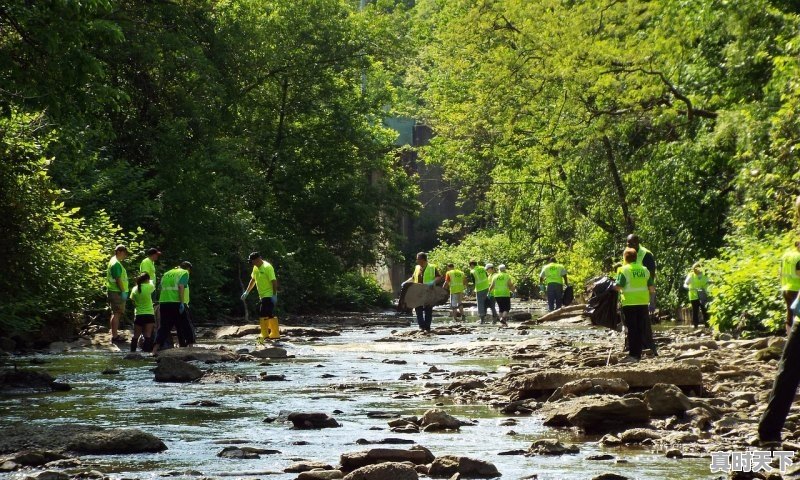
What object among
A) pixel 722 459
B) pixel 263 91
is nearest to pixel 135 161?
pixel 263 91

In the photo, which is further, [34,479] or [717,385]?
[717,385]

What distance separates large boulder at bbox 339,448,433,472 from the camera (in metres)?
9.18

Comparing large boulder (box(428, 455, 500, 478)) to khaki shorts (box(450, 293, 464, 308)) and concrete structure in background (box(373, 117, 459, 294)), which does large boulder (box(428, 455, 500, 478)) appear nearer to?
khaki shorts (box(450, 293, 464, 308))

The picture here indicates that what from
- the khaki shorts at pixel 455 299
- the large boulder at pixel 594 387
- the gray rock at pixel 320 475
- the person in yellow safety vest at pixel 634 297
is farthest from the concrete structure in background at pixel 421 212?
the gray rock at pixel 320 475

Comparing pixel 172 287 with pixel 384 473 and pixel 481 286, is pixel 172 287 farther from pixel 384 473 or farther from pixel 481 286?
pixel 481 286

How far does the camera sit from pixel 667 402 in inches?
460

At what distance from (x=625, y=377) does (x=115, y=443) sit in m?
5.57

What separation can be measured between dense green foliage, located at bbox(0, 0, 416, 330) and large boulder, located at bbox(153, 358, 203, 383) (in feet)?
12.8

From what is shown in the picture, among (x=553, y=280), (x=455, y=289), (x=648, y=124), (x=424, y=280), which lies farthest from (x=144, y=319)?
(x=553, y=280)

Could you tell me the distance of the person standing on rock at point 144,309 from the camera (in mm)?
22062

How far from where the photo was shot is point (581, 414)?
37.4 feet

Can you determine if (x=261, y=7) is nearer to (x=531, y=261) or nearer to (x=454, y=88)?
(x=454, y=88)

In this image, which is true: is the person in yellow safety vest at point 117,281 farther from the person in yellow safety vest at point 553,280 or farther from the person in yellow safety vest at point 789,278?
the person in yellow safety vest at point 553,280

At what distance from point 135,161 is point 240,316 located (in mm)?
6445
